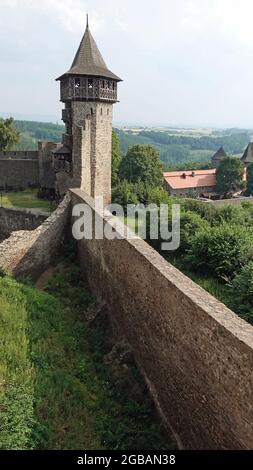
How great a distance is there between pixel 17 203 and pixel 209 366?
762 inches

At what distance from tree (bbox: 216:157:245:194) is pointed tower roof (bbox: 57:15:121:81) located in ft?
106

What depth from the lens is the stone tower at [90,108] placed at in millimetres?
23156

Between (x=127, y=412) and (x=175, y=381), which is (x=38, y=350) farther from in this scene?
(x=175, y=381)

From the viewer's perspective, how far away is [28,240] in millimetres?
15680

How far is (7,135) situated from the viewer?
119 ft

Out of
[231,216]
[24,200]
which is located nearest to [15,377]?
[231,216]

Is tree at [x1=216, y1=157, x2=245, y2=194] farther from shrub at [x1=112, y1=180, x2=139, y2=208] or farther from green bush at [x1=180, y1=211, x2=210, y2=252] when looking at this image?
green bush at [x1=180, y1=211, x2=210, y2=252]

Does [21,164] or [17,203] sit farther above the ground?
[21,164]

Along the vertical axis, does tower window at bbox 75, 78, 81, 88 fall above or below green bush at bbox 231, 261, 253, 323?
above

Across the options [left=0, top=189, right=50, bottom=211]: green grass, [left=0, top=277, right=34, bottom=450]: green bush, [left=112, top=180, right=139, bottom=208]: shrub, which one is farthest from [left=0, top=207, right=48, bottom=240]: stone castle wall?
[left=0, top=277, right=34, bottom=450]: green bush

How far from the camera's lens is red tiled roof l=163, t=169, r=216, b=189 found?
2178 inches

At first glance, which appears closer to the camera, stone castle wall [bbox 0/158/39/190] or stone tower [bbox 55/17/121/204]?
stone tower [bbox 55/17/121/204]

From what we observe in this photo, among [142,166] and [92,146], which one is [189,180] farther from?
[92,146]
